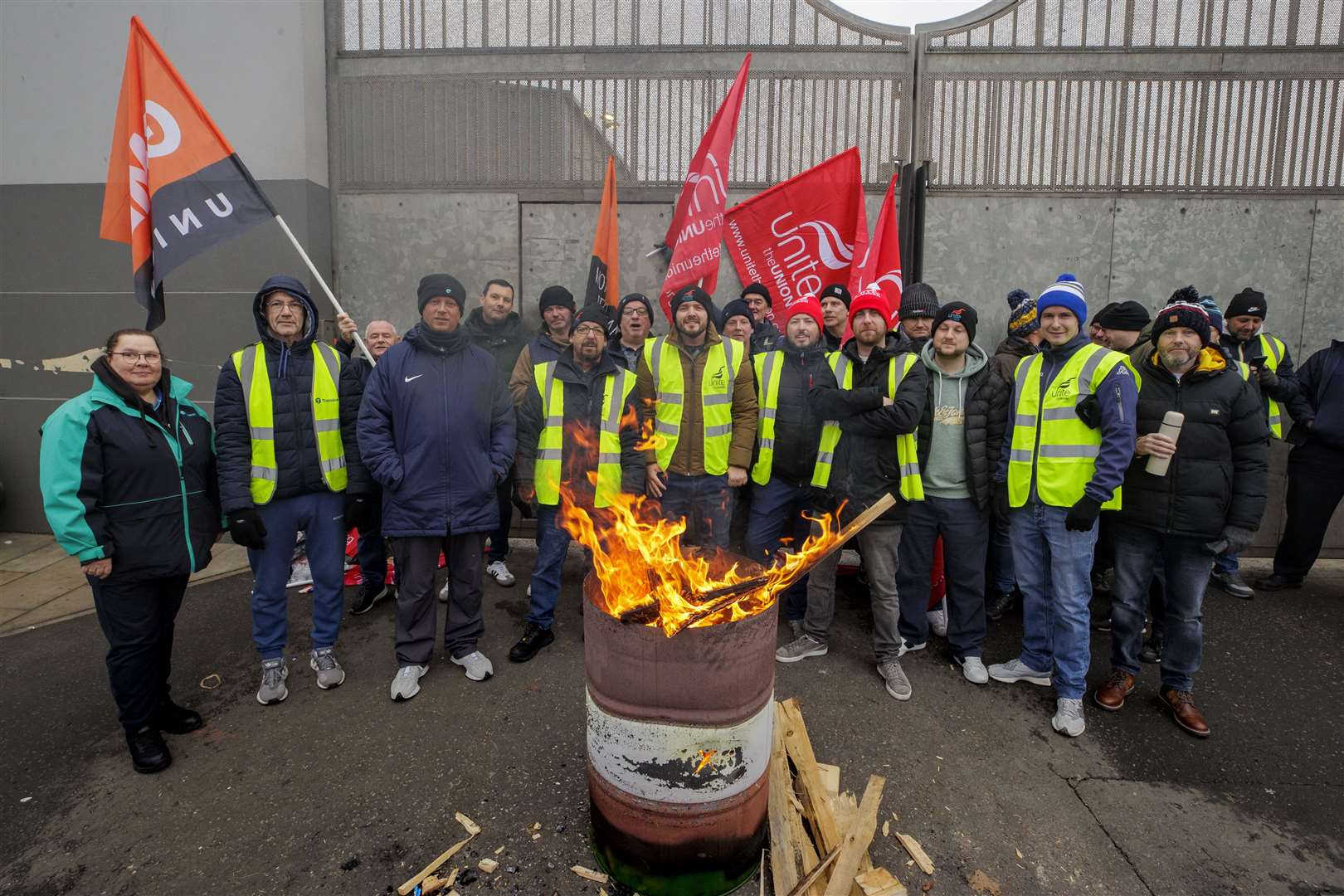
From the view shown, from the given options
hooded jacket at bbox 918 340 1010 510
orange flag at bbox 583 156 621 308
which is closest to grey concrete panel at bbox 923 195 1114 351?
hooded jacket at bbox 918 340 1010 510

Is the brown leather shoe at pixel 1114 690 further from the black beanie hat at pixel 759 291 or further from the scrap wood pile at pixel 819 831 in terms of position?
the black beanie hat at pixel 759 291

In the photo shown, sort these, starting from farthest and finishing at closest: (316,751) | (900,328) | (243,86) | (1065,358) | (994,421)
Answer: (243,86)
(900,328)
(994,421)
(1065,358)
(316,751)

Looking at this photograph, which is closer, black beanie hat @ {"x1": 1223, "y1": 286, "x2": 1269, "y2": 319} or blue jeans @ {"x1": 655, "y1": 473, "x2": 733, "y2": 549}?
blue jeans @ {"x1": 655, "y1": 473, "x2": 733, "y2": 549}

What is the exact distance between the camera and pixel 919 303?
4.57 metres

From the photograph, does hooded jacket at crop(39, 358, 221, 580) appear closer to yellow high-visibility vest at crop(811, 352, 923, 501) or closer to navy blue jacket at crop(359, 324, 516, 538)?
navy blue jacket at crop(359, 324, 516, 538)

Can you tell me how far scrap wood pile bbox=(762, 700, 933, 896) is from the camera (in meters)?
2.44

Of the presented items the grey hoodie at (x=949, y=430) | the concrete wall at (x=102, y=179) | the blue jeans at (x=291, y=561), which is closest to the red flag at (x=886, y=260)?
the grey hoodie at (x=949, y=430)

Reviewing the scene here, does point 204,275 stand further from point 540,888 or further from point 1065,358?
point 1065,358

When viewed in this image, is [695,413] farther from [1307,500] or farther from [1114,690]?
[1307,500]

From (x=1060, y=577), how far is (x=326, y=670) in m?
4.49

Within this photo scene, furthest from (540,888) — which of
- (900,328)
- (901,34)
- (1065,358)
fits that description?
(901,34)

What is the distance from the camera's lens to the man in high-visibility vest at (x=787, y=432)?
4406mm

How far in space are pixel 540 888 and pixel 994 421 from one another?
350 centimetres

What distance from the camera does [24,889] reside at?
102 inches
